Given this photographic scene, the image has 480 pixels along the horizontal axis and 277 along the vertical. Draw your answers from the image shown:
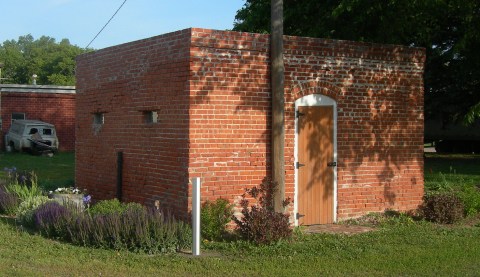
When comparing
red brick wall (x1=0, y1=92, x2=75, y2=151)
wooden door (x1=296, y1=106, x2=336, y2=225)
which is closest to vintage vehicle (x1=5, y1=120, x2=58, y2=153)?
red brick wall (x1=0, y1=92, x2=75, y2=151)

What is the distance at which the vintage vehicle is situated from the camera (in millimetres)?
29297

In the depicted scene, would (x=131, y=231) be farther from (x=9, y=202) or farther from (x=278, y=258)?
(x=9, y=202)

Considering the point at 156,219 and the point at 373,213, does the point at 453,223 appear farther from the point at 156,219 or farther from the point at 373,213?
the point at 156,219

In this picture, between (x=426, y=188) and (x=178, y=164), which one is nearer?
(x=178, y=164)

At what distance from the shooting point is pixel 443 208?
11.1m

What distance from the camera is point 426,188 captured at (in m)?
14.8

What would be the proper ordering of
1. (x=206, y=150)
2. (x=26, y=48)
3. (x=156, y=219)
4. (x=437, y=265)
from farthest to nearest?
1. (x=26, y=48)
2. (x=206, y=150)
3. (x=156, y=219)
4. (x=437, y=265)

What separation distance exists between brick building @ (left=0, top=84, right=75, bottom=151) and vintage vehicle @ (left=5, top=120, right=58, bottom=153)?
142 centimetres

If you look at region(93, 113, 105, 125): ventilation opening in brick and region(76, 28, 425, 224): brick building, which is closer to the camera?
region(76, 28, 425, 224): brick building

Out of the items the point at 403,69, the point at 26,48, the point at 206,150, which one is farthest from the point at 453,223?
the point at 26,48

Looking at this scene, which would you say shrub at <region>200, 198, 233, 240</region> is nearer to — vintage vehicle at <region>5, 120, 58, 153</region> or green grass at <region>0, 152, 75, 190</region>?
green grass at <region>0, 152, 75, 190</region>

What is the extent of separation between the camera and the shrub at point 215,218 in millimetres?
9297

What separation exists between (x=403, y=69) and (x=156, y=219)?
6.00m

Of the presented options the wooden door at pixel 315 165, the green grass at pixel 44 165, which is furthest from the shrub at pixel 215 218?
the green grass at pixel 44 165
